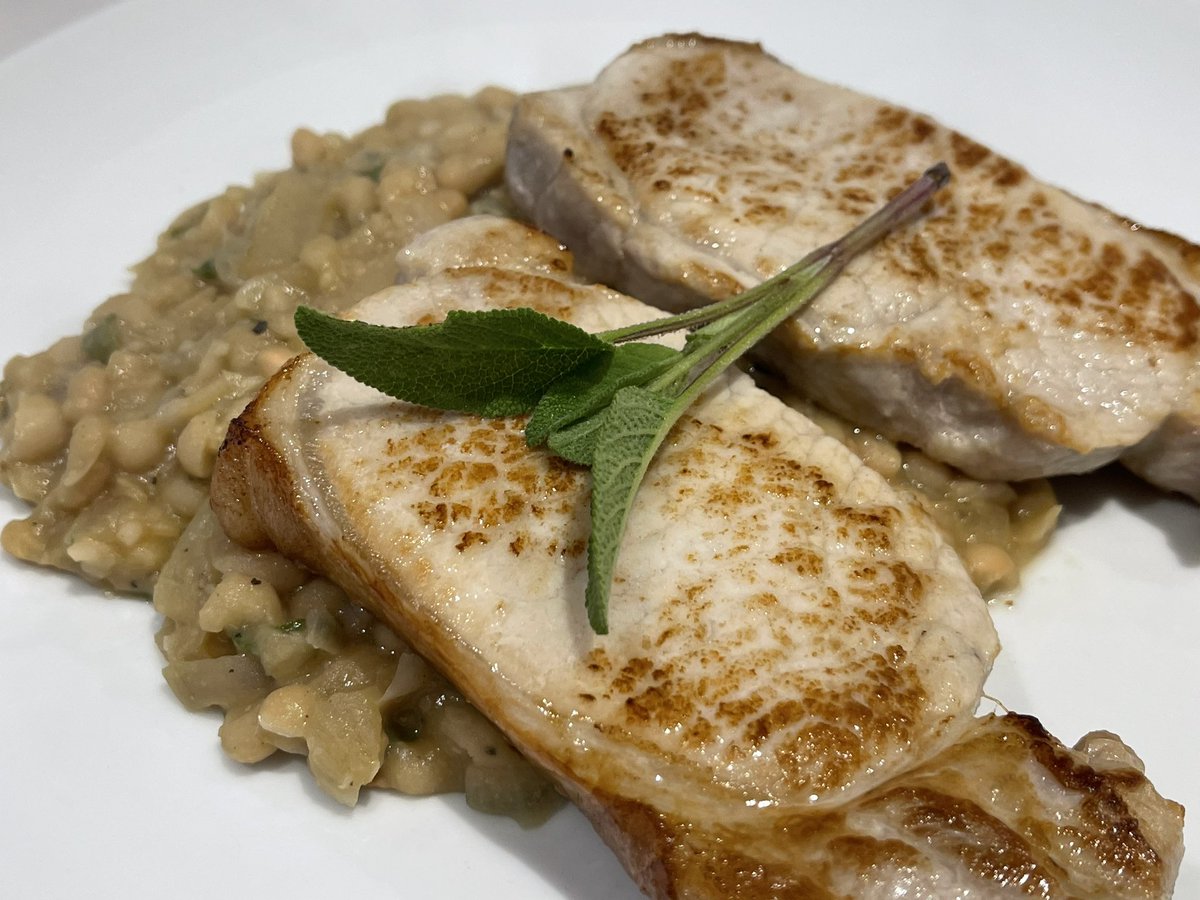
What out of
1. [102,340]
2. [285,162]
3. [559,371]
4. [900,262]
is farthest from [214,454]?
[900,262]

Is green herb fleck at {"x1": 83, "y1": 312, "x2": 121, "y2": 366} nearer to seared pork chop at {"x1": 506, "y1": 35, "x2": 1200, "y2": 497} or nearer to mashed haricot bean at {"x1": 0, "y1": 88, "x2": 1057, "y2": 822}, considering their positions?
mashed haricot bean at {"x1": 0, "y1": 88, "x2": 1057, "y2": 822}

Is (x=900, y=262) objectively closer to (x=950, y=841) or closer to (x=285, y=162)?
(x=950, y=841)

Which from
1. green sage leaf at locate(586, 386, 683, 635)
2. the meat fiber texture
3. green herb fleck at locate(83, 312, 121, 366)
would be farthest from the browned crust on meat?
green herb fleck at locate(83, 312, 121, 366)

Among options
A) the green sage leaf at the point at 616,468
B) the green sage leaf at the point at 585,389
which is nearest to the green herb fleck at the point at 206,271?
the green sage leaf at the point at 585,389

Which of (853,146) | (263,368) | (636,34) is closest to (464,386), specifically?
(263,368)

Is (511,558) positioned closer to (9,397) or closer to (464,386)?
(464,386)

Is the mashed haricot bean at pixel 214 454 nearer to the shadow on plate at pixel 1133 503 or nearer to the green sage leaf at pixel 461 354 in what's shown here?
the shadow on plate at pixel 1133 503
